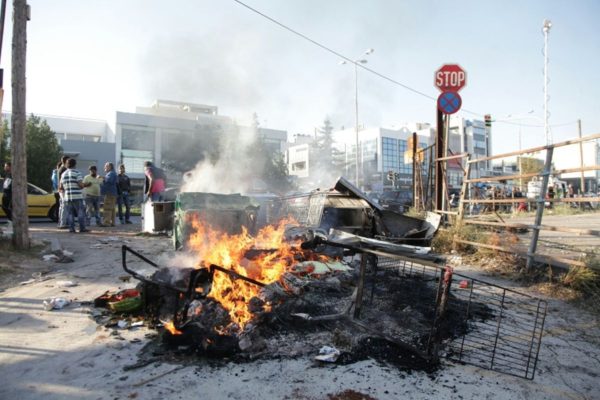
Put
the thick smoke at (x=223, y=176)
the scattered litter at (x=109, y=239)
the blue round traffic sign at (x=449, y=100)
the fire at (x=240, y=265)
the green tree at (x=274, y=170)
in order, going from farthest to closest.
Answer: the green tree at (x=274, y=170) → the thick smoke at (x=223, y=176) → the scattered litter at (x=109, y=239) → the blue round traffic sign at (x=449, y=100) → the fire at (x=240, y=265)

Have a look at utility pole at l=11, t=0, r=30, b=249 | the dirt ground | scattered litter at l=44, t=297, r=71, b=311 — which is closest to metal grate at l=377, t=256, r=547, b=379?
the dirt ground

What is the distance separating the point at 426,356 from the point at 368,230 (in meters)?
5.12

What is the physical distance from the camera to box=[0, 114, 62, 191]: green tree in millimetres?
23622

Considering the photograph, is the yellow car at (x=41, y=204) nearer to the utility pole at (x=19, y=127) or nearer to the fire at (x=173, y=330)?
the utility pole at (x=19, y=127)

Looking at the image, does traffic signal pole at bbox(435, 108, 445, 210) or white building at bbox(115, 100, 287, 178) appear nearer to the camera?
traffic signal pole at bbox(435, 108, 445, 210)

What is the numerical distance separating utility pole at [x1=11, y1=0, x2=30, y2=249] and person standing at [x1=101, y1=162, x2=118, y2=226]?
3.89 m

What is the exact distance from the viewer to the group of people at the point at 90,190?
938cm

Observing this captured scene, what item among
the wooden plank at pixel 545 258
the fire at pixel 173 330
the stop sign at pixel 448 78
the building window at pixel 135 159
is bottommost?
the fire at pixel 173 330

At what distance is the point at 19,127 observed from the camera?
23.2 ft

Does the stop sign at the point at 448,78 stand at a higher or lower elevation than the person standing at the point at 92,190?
higher

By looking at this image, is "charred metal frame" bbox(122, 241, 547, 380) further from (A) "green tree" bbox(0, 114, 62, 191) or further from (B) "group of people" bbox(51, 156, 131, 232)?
(A) "green tree" bbox(0, 114, 62, 191)

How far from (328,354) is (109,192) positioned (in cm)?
1035

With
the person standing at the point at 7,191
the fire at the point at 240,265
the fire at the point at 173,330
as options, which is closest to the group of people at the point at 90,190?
the person standing at the point at 7,191

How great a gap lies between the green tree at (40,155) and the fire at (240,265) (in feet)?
75.9
